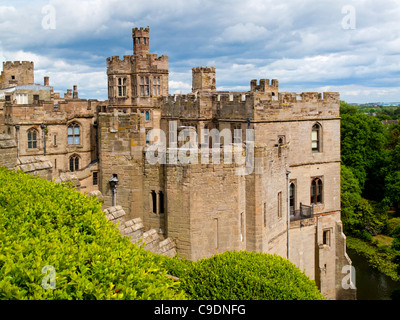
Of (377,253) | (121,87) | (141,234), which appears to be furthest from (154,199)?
(377,253)

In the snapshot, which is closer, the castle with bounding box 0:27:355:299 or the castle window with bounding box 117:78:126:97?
the castle with bounding box 0:27:355:299

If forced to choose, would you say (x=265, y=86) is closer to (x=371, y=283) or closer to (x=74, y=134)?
(x=74, y=134)

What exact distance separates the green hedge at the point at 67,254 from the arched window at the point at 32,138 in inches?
963

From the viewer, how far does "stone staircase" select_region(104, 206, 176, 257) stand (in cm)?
1919

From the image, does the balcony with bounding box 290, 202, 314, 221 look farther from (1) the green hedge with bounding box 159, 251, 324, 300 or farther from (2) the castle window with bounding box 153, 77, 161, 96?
(2) the castle window with bounding box 153, 77, 161, 96

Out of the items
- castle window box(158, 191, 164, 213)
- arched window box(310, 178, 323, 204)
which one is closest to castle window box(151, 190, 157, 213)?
castle window box(158, 191, 164, 213)

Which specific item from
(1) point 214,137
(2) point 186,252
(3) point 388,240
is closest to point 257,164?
(2) point 186,252

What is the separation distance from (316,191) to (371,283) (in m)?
15.6

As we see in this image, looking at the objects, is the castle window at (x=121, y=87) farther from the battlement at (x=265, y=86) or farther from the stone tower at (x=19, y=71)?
the stone tower at (x=19, y=71)

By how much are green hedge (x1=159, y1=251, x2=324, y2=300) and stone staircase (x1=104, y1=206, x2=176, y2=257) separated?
3244mm

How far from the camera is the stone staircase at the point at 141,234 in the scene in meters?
19.2

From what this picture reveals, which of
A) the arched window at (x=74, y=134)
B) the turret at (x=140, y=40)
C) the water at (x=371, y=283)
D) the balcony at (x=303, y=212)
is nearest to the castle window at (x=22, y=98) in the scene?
the arched window at (x=74, y=134)

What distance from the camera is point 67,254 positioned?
402 inches

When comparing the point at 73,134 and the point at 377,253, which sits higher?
the point at 73,134
